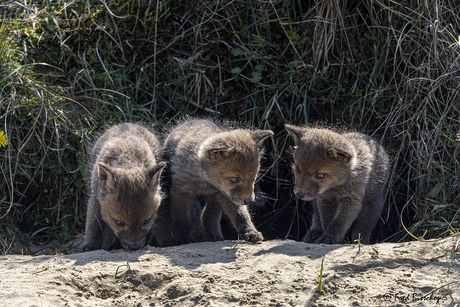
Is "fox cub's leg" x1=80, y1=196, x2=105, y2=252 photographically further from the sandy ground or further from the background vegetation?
the background vegetation

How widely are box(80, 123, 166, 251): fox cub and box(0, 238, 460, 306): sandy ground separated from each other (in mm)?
347

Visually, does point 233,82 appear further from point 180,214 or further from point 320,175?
point 180,214

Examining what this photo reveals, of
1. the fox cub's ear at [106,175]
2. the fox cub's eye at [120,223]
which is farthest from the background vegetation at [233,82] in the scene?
the fox cub's eye at [120,223]

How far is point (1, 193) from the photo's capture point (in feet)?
16.5

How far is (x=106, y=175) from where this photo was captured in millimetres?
4062

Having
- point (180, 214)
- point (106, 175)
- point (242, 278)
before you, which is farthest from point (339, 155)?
point (106, 175)

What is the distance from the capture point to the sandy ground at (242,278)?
2910mm

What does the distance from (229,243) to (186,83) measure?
95.3 inches

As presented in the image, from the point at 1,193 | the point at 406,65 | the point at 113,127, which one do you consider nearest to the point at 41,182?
the point at 1,193

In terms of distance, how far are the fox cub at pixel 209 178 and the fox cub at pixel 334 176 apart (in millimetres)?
486

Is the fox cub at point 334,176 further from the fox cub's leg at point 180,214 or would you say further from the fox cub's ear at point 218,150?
the fox cub's leg at point 180,214

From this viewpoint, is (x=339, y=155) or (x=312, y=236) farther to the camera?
(x=312, y=236)

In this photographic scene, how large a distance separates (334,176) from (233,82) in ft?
6.59

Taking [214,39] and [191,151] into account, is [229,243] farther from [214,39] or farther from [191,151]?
[214,39]
